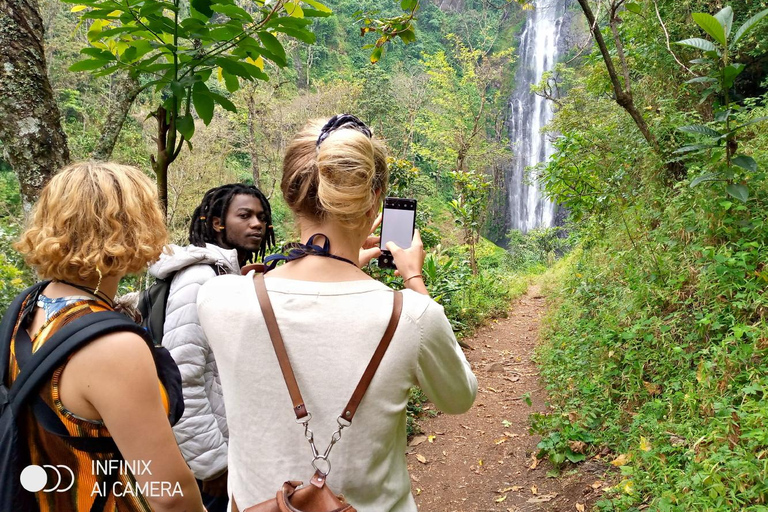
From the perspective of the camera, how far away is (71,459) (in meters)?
1.09

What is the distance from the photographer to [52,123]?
69.5 inches

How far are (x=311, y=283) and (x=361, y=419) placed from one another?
0.30 metres

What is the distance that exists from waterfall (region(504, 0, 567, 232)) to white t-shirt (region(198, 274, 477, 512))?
23172mm

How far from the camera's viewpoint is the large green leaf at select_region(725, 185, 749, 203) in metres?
2.85

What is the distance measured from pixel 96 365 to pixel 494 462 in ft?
10.8

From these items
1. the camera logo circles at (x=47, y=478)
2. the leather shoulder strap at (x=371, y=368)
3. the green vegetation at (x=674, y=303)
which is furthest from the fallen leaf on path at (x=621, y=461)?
the camera logo circles at (x=47, y=478)

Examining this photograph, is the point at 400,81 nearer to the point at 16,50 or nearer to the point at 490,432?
the point at 490,432

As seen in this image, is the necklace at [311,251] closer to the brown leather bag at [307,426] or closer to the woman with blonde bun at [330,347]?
the woman with blonde bun at [330,347]

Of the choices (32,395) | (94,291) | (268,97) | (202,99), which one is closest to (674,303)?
(202,99)

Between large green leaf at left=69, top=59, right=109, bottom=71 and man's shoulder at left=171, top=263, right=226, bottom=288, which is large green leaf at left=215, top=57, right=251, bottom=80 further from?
man's shoulder at left=171, top=263, right=226, bottom=288

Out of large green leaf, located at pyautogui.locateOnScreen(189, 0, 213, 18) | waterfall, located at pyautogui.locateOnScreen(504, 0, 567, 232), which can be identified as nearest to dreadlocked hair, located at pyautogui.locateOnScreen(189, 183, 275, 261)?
large green leaf, located at pyautogui.locateOnScreen(189, 0, 213, 18)

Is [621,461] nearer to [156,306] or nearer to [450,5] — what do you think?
[156,306]

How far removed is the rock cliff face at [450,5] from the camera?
3838 centimetres

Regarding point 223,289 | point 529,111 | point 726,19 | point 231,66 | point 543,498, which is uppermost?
point 529,111
